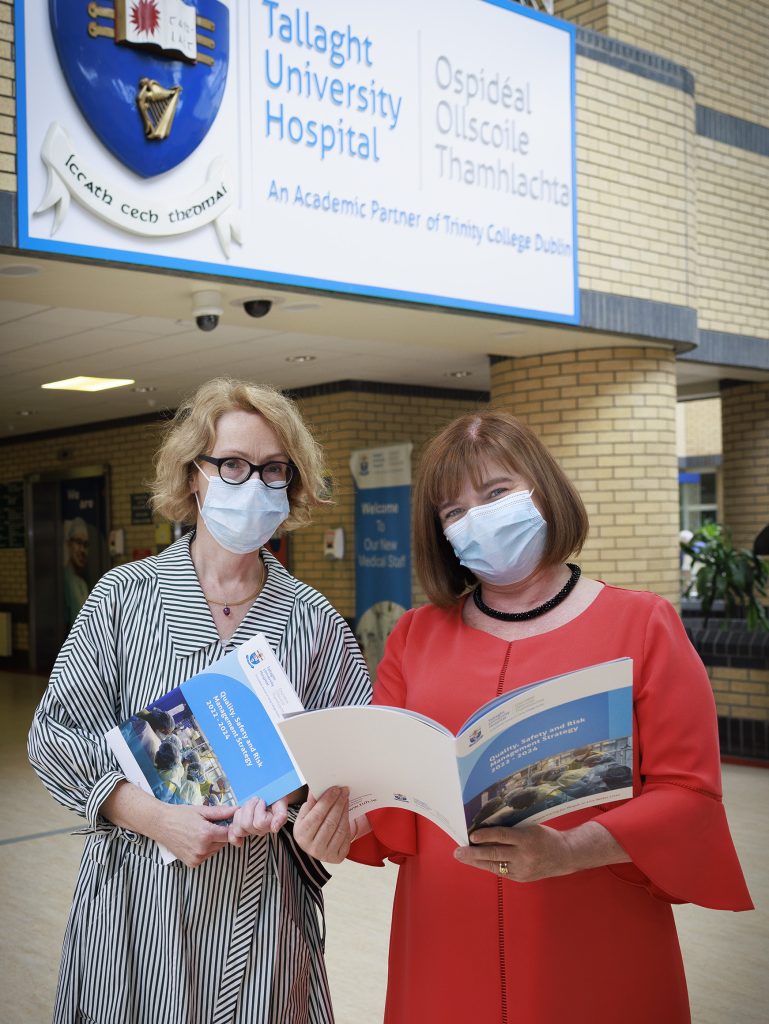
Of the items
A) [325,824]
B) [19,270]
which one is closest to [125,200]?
[19,270]

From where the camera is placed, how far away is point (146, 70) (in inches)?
179

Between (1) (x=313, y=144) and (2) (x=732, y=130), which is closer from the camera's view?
(1) (x=313, y=144)

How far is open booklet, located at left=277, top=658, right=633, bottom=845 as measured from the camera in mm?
1296

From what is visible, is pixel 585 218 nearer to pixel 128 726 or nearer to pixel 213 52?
pixel 213 52

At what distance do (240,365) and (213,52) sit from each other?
4.29 m

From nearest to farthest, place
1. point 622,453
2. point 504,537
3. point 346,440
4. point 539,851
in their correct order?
point 539,851 → point 504,537 → point 622,453 → point 346,440

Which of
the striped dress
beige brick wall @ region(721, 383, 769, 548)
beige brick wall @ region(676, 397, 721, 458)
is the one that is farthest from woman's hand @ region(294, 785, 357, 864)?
beige brick wall @ region(676, 397, 721, 458)

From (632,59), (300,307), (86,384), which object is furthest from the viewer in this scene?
(86,384)

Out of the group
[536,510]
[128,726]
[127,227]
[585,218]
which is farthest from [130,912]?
[585,218]

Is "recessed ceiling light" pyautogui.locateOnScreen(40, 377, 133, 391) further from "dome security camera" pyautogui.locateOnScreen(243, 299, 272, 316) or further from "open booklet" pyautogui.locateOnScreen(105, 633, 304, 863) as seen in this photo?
"open booklet" pyautogui.locateOnScreen(105, 633, 304, 863)

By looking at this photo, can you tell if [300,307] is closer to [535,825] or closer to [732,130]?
[732,130]

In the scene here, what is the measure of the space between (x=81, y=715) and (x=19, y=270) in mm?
3591

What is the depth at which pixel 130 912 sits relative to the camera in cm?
174

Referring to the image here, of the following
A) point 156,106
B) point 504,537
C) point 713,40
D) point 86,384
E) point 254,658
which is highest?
point 713,40
